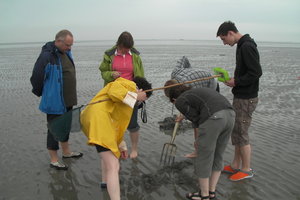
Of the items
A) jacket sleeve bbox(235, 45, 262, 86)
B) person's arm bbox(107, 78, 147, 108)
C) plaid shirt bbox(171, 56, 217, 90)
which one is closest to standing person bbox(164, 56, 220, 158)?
plaid shirt bbox(171, 56, 217, 90)

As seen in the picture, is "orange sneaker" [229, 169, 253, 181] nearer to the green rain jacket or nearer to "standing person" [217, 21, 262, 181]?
"standing person" [217, 21, 262, 181]

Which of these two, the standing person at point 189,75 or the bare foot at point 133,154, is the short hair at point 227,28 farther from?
the bare foot at point 133,154

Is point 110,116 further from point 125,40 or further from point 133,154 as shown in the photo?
point 133,154

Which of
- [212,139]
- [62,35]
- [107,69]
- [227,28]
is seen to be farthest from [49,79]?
[227,28]

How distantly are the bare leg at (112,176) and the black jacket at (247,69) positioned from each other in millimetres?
1879

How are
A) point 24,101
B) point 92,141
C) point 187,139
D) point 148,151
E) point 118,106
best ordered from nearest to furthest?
point 92,141 < point 118,106 < point 148,151 < point 187,139 < point 24,101

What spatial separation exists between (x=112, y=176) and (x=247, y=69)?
2.17 metres

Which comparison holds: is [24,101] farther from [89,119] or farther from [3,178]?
[89,119]

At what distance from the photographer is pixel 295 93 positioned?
31.0 feet

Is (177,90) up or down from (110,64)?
down

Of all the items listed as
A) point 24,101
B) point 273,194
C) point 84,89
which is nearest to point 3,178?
point 273,194

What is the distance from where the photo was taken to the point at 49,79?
12.2 ft

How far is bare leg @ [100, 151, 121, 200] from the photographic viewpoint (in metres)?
2.74

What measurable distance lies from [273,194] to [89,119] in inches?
98.9
